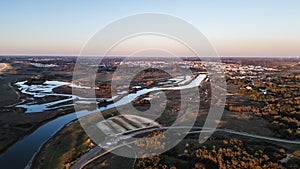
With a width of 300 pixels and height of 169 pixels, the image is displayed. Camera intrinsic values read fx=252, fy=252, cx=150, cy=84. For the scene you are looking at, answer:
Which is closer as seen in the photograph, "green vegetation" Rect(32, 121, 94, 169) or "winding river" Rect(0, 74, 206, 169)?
"green vegetation" Rect(32, 121, 94, 169)

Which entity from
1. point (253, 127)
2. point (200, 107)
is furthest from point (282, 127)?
point (200, 107)

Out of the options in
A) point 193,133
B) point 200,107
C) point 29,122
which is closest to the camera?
point 193,133

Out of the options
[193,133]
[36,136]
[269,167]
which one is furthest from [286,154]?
[36,136]

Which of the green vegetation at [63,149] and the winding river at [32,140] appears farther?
the winding river at [32,140]

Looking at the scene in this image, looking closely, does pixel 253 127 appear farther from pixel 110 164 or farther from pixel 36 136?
pixel 36 136

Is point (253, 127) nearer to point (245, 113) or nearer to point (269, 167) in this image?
point (245, 113)

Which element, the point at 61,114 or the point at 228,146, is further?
the point at 61,114

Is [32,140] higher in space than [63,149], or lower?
lower

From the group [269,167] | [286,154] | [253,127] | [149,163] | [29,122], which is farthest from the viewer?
[29,122]

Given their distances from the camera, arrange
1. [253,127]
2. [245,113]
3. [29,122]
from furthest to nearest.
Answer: [245,113] → [29,122] → [253,127]

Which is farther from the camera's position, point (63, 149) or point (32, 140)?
point (32, 140)
